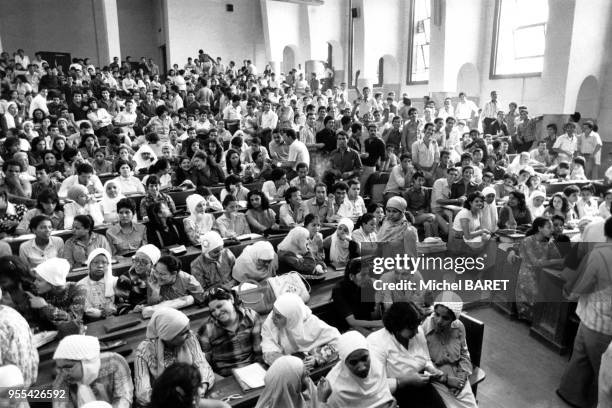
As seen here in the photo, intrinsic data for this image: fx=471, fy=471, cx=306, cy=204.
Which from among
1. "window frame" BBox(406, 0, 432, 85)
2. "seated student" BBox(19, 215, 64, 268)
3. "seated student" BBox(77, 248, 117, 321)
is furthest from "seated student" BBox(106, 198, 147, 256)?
"window frame" BBox(406, 0, 432, 85)

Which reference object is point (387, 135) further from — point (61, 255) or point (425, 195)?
point (61, 255)

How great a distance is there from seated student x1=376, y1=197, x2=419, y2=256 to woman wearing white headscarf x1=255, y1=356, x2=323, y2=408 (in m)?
→ 2.88

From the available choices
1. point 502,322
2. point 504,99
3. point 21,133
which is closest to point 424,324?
point 502,322

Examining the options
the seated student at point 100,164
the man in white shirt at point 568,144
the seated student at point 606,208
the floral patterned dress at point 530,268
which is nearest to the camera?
the floral patterned dress at point 530,268

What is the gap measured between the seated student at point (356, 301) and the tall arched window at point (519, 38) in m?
11.7

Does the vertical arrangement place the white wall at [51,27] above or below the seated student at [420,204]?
above

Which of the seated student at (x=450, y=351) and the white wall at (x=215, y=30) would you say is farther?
the white wall at (x=215, y=30)

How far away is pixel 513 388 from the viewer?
4.16 metres

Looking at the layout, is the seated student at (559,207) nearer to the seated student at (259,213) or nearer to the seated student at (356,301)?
the seated student at (356,301)

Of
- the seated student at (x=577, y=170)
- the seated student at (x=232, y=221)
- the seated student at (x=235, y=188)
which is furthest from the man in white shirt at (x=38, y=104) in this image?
the seated student at (x=577, y=170)

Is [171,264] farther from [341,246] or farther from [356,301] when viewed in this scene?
[341,246]

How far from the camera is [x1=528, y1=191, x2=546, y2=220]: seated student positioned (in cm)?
712

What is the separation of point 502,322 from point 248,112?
8673 mm

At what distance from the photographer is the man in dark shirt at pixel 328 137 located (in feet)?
28.9
